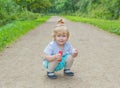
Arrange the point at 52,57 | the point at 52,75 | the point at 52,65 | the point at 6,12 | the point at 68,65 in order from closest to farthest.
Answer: the point at 52,57 → the point at 52,65 → the point at 52,75 → the point at 68,65 → the point at 6,12

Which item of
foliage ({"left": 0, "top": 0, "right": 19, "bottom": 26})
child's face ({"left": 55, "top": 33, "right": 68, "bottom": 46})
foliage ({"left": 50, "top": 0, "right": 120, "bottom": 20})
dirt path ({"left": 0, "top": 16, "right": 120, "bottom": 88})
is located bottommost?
foliage ({"left": 50, "top": 0, "right": 120, "bottom": 20})

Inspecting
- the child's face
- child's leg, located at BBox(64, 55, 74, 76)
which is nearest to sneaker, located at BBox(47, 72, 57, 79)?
child's leg, located at BBox(64, 55, 74, 76)

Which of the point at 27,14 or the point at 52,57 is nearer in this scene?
the point at 52,57

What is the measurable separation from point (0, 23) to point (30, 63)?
20.9 m

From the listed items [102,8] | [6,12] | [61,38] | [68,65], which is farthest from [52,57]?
[102,8]

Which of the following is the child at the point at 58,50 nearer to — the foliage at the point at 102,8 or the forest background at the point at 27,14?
the forest background at the point at 27,14

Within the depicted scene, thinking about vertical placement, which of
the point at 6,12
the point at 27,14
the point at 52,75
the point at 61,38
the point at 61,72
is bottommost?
the point at 27,14

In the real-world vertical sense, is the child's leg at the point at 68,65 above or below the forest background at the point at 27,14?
above

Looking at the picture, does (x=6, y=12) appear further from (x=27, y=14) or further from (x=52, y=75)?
(x=52, y=75)

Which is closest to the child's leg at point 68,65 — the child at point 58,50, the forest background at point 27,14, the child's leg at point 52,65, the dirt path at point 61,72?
the child at point 58,50

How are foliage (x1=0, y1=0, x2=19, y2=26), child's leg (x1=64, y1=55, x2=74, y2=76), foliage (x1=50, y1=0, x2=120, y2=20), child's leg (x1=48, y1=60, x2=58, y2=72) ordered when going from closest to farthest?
child's leg (x1=48, y1=60, x2=58, y2=72) → child's leg (x1=64, y1=55, x2=74, y2=76) → foliage (x1=0, y1=0, x2=19, y2=26) → foliage (x1=50, y1=0, x2=120, y2=20)

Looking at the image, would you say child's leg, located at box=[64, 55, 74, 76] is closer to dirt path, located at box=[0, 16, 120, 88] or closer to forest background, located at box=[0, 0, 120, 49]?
dirt path, located at box=[0, 16, 120, 88]

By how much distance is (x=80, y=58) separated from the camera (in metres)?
9.63

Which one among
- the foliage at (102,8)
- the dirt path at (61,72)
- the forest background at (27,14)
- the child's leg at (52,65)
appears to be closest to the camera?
the dirt path at (61,72)
